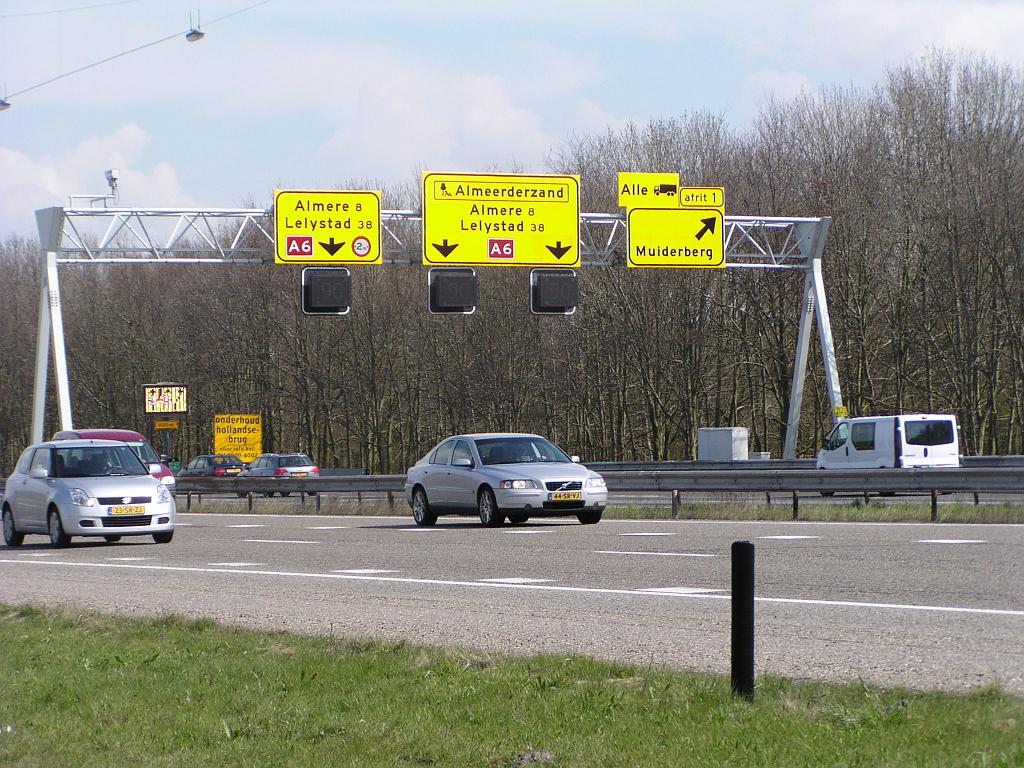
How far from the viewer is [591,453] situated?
6316 centimetres

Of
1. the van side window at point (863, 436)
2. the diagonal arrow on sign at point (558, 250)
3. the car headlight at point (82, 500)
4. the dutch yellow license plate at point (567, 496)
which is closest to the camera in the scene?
the car headlight at point (82, 500)

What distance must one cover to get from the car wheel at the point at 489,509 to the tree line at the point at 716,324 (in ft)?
48.3

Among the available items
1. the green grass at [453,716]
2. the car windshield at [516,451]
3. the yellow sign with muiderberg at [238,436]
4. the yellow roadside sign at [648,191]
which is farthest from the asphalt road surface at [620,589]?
the yellow sign with muiderberg at [238,436]

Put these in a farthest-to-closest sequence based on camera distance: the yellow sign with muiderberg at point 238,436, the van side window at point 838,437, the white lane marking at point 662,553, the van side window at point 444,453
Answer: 1. the yellow sign with muiderberg at point 238,436
2. the van side window at point 838,437
3. the van side window at point 444,453
4. the white lane marking at point 662,553

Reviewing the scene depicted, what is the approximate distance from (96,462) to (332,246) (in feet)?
42.4

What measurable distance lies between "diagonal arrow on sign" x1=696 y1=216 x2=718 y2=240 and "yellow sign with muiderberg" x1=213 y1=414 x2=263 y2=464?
108 ft

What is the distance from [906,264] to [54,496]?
3557 centimetres

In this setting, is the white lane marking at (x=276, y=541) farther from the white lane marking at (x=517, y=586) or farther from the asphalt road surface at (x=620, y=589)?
the white lane marking at (x=517, y=586)

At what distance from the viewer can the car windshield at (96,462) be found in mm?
23797

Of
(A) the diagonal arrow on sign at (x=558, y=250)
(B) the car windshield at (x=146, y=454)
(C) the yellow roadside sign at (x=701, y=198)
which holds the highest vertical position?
(C) the yellow roadside sign at (x=701, y=198)

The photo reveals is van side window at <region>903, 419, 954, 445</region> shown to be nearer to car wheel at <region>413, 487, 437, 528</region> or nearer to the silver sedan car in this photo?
the silver sedan car

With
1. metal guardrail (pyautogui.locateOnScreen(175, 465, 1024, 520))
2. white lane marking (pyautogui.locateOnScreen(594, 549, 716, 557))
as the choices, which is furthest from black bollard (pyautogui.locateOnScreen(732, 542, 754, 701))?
metal guardrail (pyautogui.locateOnScreen(175, 465, 1024, 520))

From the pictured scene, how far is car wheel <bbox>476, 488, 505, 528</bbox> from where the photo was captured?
79.0ft

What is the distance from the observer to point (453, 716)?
7180 millimetres
